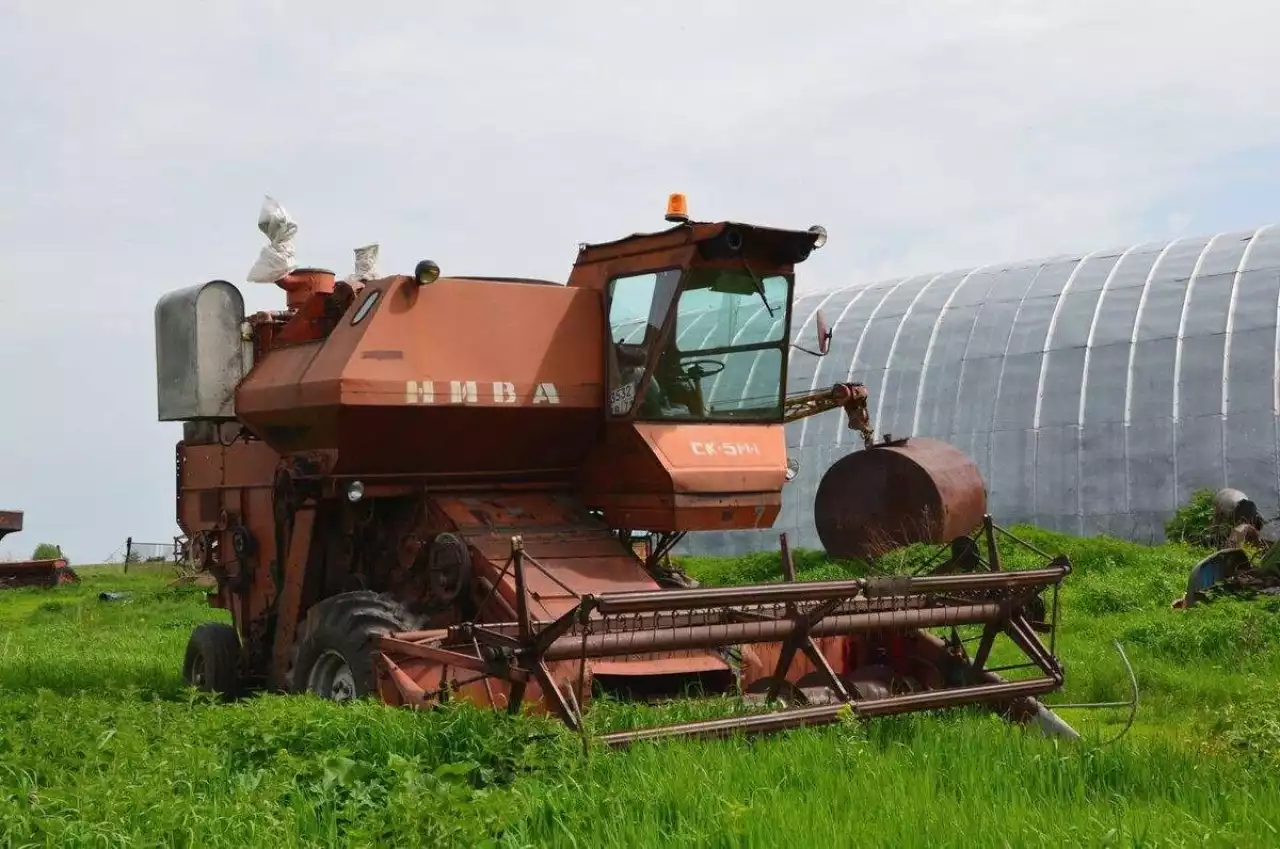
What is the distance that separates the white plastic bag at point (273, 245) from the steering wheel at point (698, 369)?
12.1 ft

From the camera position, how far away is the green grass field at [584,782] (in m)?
5.15

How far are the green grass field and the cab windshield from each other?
2737 mm

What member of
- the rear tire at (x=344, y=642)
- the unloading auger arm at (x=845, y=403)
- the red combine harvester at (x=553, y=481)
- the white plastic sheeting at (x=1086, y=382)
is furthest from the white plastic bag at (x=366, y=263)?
the white plastic sheeting at (x=1086, y=382)

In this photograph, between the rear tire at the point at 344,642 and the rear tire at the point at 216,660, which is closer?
the rear tire at the point at 344,642

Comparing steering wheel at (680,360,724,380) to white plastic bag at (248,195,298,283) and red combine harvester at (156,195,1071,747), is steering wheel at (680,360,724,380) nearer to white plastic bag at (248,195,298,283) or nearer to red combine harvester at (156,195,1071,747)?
red combine harvester at (156,195,1071,747)

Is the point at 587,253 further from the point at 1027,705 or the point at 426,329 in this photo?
the point at 1027,705

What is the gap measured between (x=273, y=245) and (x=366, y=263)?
1.09 metres

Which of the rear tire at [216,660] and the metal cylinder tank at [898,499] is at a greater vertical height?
the metal cylinder tank at [898,499]

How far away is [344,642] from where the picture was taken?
8586mm

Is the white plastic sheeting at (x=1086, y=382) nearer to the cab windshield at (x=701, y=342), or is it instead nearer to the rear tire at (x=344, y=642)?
the cab windshield at (x=701, y=342)

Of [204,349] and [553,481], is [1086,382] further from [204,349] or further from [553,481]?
[204,349]

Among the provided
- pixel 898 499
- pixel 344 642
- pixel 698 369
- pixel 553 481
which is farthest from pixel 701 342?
pixel 898 499

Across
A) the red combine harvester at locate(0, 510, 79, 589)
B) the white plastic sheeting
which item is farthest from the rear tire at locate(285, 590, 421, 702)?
the red combine harvester at locate(0, 510, 79, 589)

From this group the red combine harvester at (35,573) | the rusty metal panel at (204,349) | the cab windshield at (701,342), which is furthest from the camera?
the red combine harvester at (35,573)
